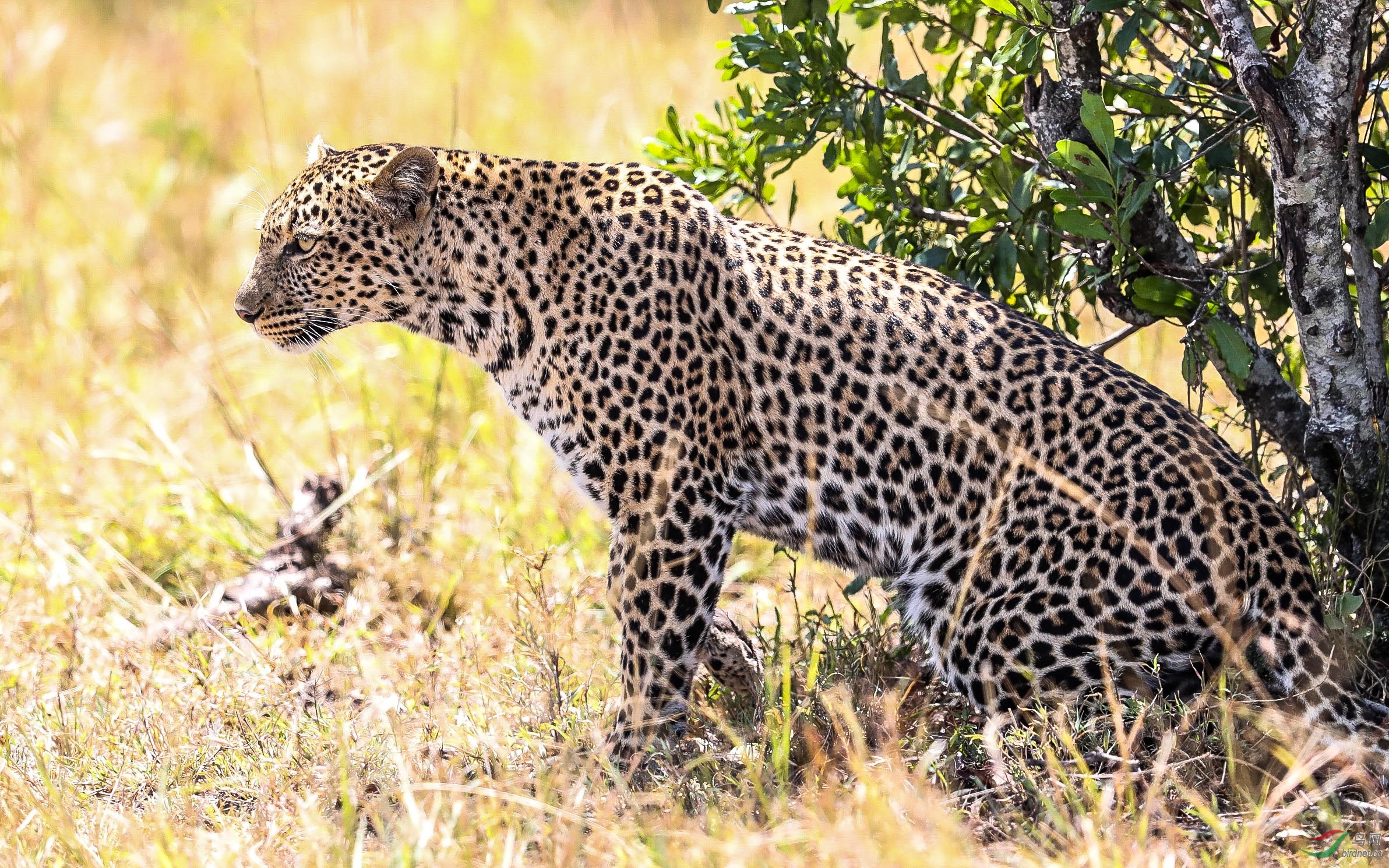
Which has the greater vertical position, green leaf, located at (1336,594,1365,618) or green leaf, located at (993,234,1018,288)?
green leaf, located at (993,234,1018,288)

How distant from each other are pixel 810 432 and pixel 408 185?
5.85ft

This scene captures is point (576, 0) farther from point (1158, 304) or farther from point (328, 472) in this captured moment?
point (1158, 304)

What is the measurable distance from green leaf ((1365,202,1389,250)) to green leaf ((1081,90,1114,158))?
977 mm

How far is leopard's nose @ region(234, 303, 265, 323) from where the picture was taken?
18.4ft

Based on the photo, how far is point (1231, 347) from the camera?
502 cm

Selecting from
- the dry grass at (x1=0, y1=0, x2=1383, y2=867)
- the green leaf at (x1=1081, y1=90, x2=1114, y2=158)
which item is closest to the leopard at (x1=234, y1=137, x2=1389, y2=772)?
the dry grass at (x1=0, y1=0, x2=1383, y2=867)

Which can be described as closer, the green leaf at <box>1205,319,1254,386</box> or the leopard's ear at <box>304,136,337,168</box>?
the green leaf at <box>1205,319,1254,386</box>

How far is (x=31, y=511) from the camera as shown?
724 centimetres

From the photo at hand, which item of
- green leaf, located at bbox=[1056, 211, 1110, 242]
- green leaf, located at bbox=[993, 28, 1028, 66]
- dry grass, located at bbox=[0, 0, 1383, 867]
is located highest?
green leaf, located at bbox=[993, 28, 1028, 66]

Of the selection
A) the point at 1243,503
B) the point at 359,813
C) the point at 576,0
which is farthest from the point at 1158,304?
the point at 576,0

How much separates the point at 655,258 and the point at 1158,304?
6.17 feet

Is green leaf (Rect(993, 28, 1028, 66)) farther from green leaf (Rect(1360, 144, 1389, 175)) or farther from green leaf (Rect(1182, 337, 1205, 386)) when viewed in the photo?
green leaf (Rect(1360, 144, 1389, 175))

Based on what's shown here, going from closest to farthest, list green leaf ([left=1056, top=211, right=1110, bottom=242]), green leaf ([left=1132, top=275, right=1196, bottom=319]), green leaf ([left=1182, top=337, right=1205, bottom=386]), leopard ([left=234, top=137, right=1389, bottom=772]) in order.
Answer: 1. leopard ([left=234, top=137, right=1389, bottom=772])
2. green leaf ([left=1056, top=211, right=1110, bottom=242])
3. green leaf ([left=1182, top=337, right=1205, bottom=386])
4. green leaf ([left=1132, top=275, right=1196, bottom=319])

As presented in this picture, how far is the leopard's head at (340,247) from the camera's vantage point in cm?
549
